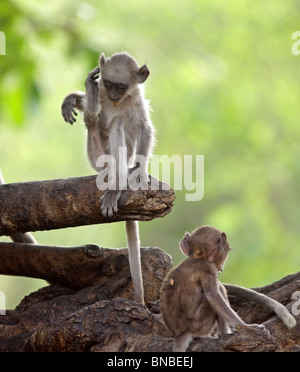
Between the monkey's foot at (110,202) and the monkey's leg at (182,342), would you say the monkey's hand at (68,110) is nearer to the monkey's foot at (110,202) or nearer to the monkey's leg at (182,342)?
the monkey's foot at (110,202)

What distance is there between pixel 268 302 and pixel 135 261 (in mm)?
1099

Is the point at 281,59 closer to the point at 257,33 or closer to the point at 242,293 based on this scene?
the point at 257,33

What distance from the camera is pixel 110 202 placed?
4637 millimetres

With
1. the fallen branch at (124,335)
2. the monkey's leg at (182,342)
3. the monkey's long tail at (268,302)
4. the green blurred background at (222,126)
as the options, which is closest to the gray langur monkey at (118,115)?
the monkey's long tail at (268,302)

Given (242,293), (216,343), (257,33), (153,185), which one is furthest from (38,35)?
(257,33)

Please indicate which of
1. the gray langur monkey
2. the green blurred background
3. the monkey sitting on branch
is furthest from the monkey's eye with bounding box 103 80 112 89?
the green blurred background

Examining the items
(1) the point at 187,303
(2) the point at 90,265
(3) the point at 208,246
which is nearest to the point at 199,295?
(1) the point at 187,303

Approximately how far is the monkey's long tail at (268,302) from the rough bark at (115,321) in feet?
0.15

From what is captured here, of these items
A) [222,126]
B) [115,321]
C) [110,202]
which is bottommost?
[115,321]

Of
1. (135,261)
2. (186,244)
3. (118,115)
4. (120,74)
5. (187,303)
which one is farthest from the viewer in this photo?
(118,115)

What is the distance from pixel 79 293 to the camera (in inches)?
217

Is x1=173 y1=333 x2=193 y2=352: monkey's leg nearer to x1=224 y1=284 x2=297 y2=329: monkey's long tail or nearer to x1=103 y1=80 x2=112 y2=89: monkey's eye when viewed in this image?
x1=224 y1=284 x2=297 y2=329: monkey's long tail

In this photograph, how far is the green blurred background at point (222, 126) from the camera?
45.3 ft

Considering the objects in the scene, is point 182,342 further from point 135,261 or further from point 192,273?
point 135,261
